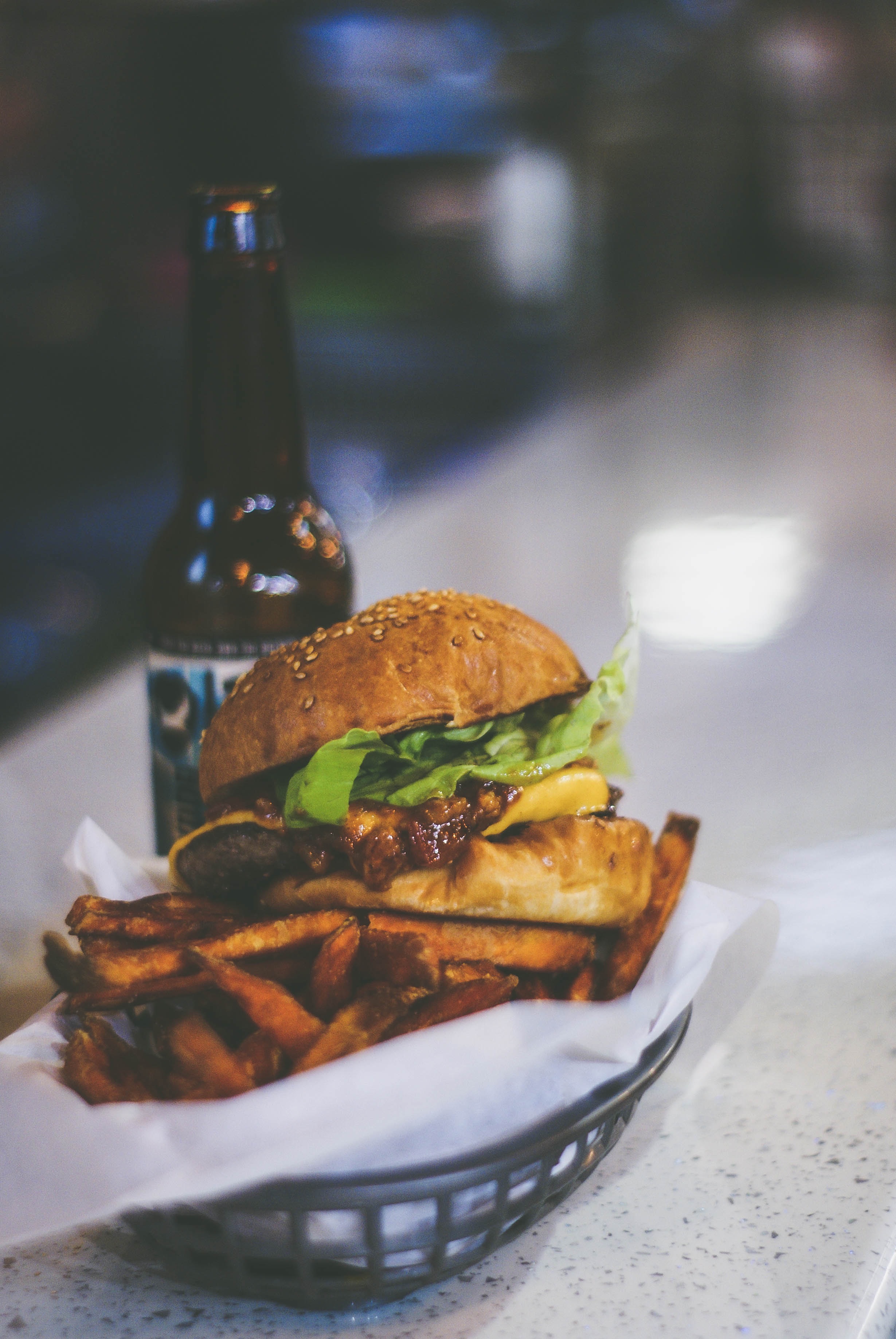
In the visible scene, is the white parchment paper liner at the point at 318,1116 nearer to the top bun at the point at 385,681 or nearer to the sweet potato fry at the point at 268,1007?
the sweet potato fry at the point at 268,1007

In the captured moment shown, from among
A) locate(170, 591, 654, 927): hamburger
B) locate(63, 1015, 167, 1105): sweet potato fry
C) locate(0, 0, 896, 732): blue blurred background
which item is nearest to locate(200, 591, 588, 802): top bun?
locate(170, 591, 654, 927): hamburger

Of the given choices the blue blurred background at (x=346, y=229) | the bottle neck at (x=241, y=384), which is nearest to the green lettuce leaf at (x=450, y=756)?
the bottle neck at (x=241, y=384)

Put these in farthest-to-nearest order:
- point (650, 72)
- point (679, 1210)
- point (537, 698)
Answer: point (650, 72), point (537, 698), point (679, 1210)

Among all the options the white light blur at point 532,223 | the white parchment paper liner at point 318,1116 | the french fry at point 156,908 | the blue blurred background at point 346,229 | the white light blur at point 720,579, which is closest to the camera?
the white parchment paper liner at point 318,1116

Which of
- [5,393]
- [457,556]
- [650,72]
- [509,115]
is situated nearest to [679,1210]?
[457,556]

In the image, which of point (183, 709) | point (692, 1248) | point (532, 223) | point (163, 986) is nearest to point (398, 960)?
point (163, 986)

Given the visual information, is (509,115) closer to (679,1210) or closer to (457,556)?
(457,556)
